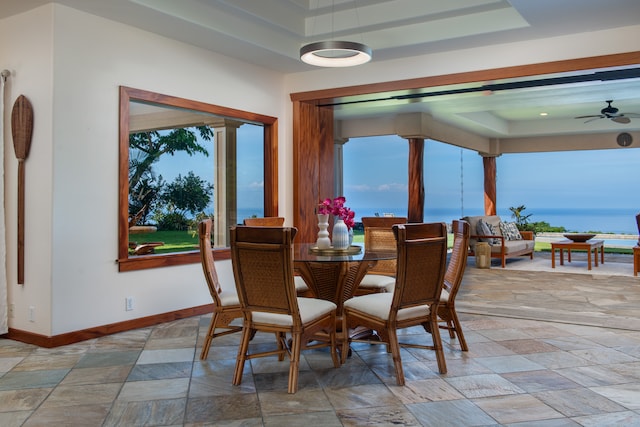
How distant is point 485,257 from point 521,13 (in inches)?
200

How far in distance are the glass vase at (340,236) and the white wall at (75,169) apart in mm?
1831

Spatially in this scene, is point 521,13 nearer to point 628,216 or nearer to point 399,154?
point 399,154

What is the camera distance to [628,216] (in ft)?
56.0

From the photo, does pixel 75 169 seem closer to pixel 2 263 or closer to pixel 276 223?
pixel 2 263

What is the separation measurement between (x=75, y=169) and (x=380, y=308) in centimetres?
265

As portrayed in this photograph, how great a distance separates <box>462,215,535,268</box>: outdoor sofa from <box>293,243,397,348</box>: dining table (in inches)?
210

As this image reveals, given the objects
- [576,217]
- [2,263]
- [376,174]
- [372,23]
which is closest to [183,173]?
[2,263]

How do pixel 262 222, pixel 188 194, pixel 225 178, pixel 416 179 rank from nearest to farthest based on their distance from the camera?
pixel 262 222 → pixel 188 194 → pixel 225 178 → pixel 416 179

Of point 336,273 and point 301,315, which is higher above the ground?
point 336,273

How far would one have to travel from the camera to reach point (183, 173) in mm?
5078

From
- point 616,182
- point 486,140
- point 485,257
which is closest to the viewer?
point 485,257

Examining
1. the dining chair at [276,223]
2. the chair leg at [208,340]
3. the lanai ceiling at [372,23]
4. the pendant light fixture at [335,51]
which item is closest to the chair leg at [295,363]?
the chair leg at [208,340]

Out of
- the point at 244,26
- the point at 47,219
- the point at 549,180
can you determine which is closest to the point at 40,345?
the point at 47,219

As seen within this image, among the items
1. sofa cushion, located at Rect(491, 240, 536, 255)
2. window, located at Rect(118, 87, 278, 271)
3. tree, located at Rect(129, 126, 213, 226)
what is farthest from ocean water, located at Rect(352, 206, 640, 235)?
tree, located at Rect(129, 126, 213, 226)
